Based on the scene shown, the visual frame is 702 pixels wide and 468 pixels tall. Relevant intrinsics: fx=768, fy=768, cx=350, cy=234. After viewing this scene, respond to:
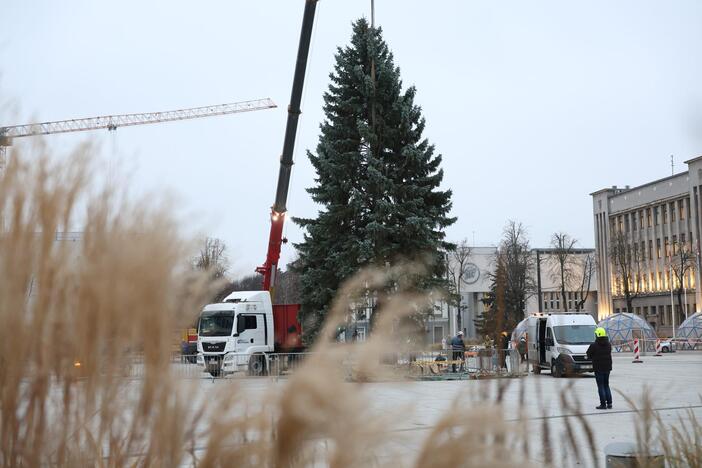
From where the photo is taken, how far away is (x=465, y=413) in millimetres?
1373

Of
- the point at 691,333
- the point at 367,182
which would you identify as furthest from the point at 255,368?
the point at 691,333

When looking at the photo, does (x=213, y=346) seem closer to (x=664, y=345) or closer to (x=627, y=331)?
(x=664, y=345)

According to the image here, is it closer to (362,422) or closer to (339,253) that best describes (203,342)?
(339,253)

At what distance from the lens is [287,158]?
27109 millimetres

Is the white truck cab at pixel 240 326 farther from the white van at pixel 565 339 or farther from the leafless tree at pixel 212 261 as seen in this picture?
the leafless tree at pixel 212 261

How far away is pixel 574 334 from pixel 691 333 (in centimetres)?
3368

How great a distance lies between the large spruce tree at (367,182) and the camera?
29.3m

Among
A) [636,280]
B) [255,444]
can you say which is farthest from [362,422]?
[636,280]

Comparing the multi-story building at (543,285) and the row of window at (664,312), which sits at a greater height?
the multi-story building at (543,285)

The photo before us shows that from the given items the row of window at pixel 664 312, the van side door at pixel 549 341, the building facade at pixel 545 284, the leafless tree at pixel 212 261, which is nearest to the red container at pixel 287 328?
the van side door at pixel 549 341

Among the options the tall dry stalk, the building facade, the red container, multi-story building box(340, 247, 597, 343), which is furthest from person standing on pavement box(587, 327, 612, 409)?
the building facade

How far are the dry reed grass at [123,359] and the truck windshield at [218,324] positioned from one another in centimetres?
2448

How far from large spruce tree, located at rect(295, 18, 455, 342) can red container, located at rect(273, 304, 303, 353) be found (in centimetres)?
73

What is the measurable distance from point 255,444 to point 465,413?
47 cm
